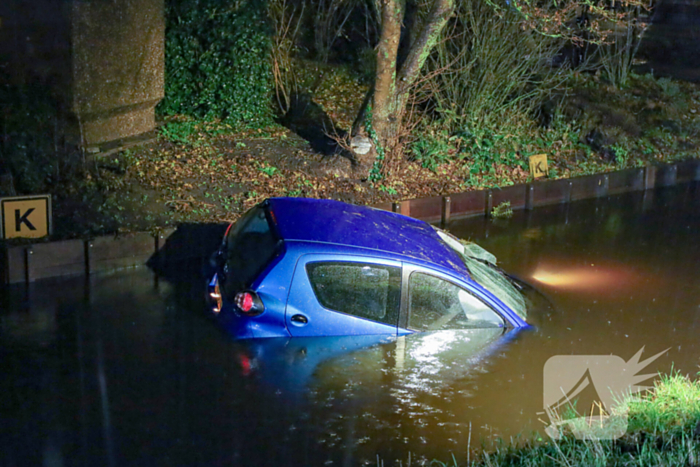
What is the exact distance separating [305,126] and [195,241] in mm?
5461

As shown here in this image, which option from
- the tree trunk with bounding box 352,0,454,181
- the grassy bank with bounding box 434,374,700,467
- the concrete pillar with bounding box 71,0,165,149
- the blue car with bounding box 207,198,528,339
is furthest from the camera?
the tree trunk with bounding box 352,0,454,181

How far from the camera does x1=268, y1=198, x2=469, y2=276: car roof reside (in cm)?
701

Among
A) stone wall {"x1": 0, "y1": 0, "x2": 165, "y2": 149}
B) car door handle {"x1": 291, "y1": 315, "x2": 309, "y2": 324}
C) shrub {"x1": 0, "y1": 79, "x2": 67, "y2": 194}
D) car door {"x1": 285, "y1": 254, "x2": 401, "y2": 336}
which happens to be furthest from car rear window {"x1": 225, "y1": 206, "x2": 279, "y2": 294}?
stone wall {"x1": 0, "y1": 0, "x2": 165, "y2": 149}

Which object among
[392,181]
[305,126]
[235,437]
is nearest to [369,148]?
[392,181]

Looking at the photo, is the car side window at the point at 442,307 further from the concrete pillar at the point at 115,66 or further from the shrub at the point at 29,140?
the concrete pillar at the point at 115,66

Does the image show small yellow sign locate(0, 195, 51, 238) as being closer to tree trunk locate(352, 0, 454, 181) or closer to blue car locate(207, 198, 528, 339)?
blue car locate(207, 198, 528, 339)

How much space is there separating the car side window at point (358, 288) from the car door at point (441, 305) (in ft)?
0.41

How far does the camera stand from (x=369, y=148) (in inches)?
522

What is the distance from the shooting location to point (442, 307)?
7.13 meters

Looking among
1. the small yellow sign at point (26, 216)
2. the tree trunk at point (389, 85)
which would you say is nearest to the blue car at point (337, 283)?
the small yellow sign at point (26, 216)

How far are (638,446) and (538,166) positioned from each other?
10.2 m

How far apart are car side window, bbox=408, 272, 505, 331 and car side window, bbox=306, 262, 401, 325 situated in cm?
17

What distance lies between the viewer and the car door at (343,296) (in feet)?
22.2

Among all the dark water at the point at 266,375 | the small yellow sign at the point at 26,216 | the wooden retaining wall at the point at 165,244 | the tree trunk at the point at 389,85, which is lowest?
the dark water at the point at 266,375
